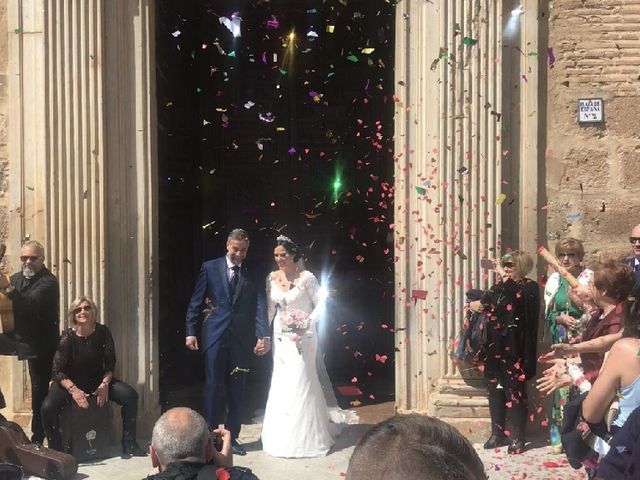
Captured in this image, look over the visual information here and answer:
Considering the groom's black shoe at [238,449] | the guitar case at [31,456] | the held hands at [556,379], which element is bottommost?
the groom's black shoe at [238,449]

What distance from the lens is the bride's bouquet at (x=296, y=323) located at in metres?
7.14

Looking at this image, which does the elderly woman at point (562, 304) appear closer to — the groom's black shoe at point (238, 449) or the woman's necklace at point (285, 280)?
the woman's necklace at point (285, 280)

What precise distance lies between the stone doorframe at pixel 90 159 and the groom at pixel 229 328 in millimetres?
515

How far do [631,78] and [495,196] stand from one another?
136cm

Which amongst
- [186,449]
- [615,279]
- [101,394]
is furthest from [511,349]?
[186,449]

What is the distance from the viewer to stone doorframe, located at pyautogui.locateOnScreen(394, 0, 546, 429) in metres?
7.19

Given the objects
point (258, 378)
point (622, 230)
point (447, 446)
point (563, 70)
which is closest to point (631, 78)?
point (563, 70)

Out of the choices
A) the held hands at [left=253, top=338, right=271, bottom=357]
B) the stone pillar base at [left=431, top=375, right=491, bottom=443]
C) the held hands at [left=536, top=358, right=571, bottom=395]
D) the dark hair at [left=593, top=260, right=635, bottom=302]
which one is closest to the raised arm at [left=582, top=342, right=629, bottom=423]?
the held hands at [left=536, top=358, right=571, bottom=395]

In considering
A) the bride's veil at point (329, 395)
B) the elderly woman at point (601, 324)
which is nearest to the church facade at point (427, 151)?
the bride's veil at point (329, 395)

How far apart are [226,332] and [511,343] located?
82.8 inches

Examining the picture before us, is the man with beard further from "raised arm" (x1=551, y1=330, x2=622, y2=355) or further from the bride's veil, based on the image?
"raised arm" (x1=551, y1=330, x2=622, y2=355)

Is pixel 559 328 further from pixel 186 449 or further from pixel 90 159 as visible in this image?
pixel 186 449

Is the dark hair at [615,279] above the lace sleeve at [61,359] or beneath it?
above

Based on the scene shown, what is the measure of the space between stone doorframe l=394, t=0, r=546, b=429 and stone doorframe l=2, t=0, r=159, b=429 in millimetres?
2017
